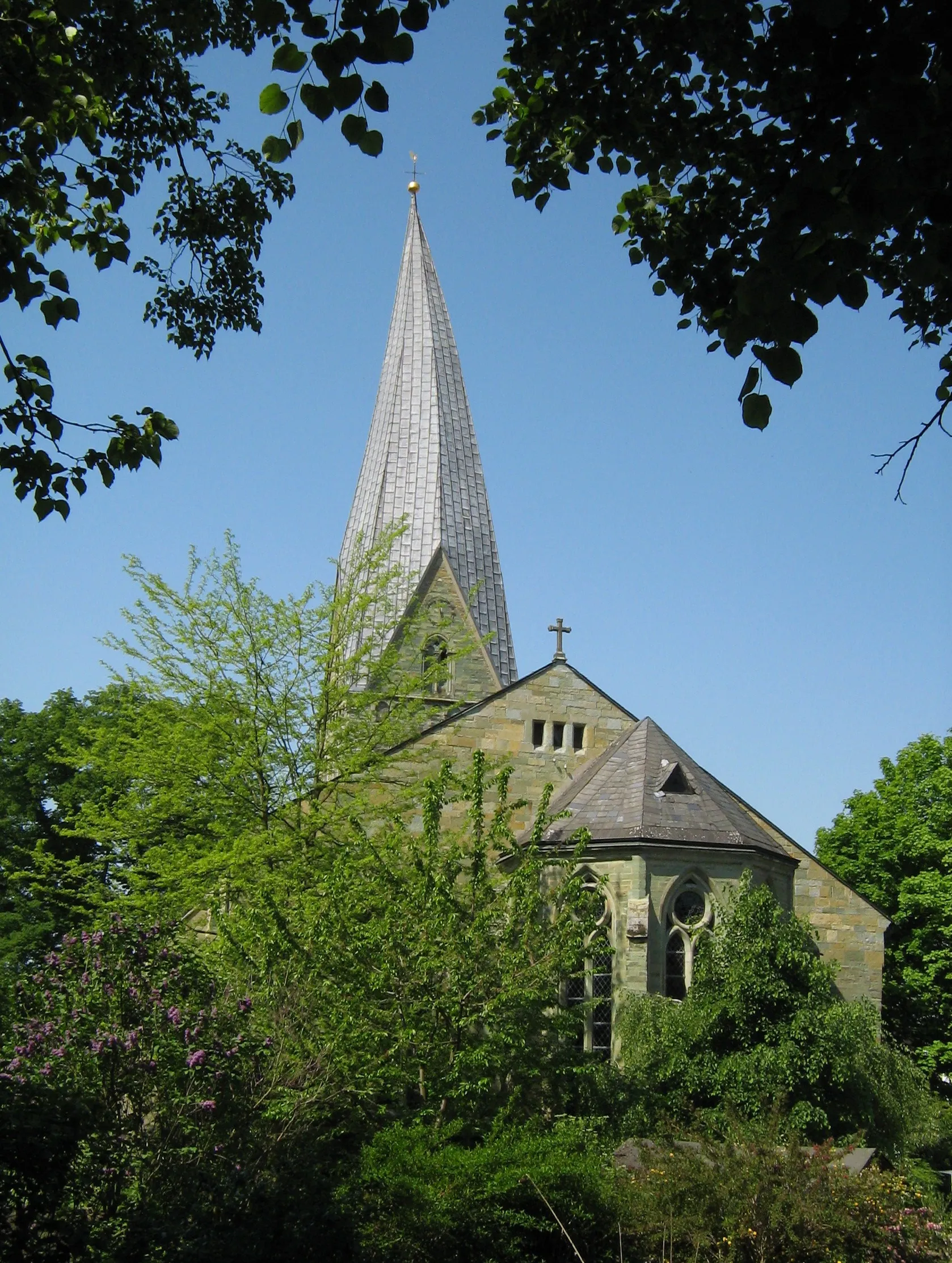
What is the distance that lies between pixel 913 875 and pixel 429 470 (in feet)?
58.4

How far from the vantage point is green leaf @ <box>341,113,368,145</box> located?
5.85 metres

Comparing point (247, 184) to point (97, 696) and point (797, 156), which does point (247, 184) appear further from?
point (97, 696)

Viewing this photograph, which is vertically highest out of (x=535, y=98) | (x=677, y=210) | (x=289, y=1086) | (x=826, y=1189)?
(x=535, y=98)

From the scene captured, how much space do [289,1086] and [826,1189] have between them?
4767mm

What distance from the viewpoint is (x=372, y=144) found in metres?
6.04

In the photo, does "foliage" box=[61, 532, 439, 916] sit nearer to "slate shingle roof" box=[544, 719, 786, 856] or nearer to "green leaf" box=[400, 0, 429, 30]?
"slate shingle roof" box=[544, 719, 786, 856]

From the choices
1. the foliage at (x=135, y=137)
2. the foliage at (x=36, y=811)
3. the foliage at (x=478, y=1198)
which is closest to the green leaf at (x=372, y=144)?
the foliage at (x=135, y=137)

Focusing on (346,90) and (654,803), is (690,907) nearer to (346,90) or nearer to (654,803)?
(654,803)

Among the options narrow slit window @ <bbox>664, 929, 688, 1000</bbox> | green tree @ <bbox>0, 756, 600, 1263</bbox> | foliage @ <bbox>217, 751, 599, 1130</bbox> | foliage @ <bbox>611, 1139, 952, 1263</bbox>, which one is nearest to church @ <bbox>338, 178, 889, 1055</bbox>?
narrow slit window @ <bbox>664, 929, 688, 1000</bbox>

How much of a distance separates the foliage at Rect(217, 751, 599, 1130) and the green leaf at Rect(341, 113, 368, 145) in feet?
26.7

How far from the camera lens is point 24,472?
25.5ft

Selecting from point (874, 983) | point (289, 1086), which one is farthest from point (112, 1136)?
point (874, 983)

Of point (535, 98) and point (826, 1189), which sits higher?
point (535, 98)

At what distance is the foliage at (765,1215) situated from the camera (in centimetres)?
1176
